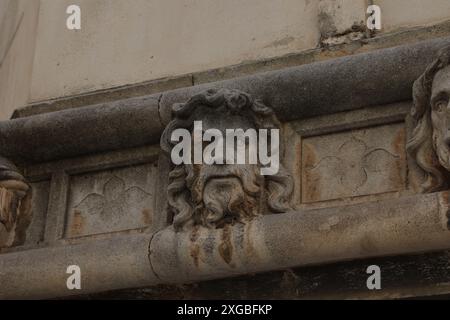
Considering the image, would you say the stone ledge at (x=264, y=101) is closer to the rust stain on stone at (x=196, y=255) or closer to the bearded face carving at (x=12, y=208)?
the bearded face carving at (x=12, y=208)

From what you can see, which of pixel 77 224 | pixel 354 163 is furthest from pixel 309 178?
pixel 77 224

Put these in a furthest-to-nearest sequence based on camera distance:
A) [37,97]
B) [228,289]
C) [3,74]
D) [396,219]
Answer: [3,74] < [37,97] < [228,289] < [396,219]

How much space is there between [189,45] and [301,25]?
0.42 meters

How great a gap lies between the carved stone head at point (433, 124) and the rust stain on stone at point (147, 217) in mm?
911

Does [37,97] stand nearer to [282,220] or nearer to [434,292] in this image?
[282,220]

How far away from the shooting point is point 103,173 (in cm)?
428

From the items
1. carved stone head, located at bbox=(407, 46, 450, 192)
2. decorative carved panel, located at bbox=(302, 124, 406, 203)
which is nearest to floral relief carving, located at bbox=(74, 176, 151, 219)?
decorative carved panel, located at bbox=(302, 124, 406, 203)

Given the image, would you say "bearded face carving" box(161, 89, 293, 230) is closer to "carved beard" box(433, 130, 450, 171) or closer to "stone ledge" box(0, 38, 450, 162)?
"stone ledge" box(0, 38, 450, 162)

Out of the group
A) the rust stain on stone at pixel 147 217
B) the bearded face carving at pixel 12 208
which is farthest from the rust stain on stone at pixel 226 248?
the bearded face carving at pixel 12 208

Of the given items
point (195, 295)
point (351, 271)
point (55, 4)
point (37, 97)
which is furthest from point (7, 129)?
point (351, 271)

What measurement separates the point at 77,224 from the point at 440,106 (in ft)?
4.37

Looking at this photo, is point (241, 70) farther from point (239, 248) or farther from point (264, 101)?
point (239, 248)

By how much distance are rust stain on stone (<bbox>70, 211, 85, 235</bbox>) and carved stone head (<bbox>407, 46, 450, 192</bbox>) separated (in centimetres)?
118

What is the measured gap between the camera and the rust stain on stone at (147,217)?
408 centimetres
